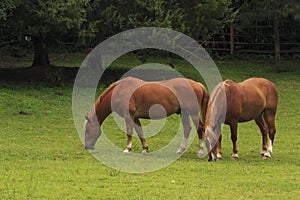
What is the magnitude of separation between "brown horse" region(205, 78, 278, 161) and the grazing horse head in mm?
2155

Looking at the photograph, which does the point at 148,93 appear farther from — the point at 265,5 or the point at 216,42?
the point at 216,42

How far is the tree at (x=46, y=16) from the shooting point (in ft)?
63.5

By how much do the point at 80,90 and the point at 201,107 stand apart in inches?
344

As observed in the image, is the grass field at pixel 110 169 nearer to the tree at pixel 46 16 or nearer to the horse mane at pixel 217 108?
the horse mane at pixel 217 108

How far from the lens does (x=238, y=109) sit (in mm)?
11906

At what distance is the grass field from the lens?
27.8ft

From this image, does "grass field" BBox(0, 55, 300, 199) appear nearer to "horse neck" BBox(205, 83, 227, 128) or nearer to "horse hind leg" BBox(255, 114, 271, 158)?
"horse hind leg" BBox(255, 114, 271, 158)

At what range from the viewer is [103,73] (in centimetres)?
2381

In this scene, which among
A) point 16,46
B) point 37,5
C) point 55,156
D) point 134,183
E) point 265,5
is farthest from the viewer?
point 16,46

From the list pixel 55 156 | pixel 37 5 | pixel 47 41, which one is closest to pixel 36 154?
pixel 55 156

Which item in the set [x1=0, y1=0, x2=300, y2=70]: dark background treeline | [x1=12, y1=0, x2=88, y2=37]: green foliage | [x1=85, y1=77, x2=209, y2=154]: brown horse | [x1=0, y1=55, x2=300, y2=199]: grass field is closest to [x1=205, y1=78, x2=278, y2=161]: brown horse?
[x1=0, y1=55, x2=300, y2=199]: grass field

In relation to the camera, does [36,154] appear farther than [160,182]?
Yes

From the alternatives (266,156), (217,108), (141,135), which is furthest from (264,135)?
(141,135)

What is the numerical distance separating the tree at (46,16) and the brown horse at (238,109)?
8375 millimetres
